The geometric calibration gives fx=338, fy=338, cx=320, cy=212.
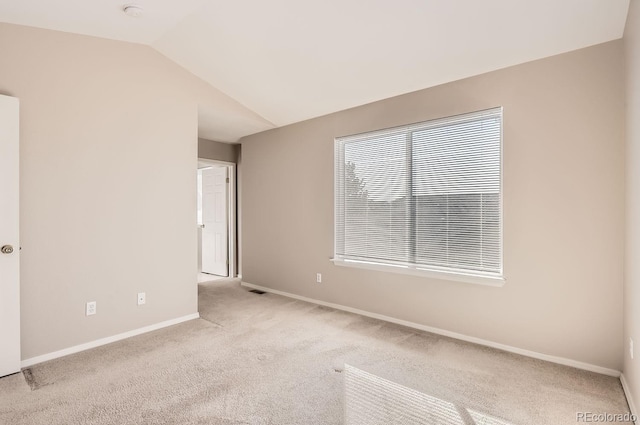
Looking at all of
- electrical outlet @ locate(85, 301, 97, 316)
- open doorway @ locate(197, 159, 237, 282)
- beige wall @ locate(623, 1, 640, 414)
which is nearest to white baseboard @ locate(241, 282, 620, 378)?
beige wall @ locate(623, 1, 640, 414)

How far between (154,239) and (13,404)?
1.67 metres

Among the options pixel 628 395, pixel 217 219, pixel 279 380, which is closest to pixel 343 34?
pixel 279 380

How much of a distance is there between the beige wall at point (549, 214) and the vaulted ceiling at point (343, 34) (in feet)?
0.66

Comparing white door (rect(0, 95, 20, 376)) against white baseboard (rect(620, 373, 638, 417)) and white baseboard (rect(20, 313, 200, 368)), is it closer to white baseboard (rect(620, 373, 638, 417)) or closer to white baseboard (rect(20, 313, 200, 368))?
white baseboard (rect(20, 313, 200, 368))

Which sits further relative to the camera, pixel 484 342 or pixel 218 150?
pixel 218 150

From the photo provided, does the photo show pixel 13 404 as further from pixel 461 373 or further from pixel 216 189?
pixel 216 189

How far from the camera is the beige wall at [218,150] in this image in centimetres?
557

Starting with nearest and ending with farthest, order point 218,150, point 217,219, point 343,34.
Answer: point 343,34, point 218,150, point 217,219

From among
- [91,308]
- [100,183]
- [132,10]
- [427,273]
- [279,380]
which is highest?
[132,10]

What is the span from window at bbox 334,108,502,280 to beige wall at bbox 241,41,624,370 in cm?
14

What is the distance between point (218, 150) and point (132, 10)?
10.4 feet

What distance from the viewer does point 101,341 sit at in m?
3.09

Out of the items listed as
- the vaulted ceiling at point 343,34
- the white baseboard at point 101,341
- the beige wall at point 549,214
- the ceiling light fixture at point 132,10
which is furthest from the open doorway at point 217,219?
the beige wall at point 549,214

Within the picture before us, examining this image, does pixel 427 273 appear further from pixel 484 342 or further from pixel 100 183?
pixel 100 183
